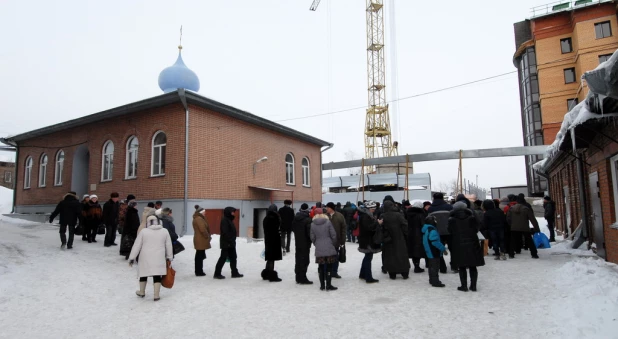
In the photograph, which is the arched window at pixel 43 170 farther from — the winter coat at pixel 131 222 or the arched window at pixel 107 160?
the winter coat at pixel 131 222

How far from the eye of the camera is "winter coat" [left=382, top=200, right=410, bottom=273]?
306 inches

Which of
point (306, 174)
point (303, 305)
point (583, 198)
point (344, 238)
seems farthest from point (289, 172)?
point (303, 305)

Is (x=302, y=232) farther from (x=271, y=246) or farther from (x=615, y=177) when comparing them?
(x=615, y=177)

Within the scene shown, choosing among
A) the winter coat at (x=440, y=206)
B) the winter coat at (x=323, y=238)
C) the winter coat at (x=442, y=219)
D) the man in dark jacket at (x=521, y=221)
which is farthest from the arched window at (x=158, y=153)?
the man in dark jacket at (x=521, y=221)

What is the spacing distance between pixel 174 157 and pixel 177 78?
6.53m

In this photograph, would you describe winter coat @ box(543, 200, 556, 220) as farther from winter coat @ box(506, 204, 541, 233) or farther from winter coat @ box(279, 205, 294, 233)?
winter coat @ box(279, 205, 294, 233)

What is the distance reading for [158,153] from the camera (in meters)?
16.2

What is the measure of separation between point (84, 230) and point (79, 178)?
29.8ft

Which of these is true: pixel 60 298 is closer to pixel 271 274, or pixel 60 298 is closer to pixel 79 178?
pixel 271 274

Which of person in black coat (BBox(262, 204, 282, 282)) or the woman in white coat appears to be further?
person in black coat (BBox(262, 204, 282, 282))

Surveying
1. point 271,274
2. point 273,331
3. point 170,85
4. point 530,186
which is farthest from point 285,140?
point 530,186

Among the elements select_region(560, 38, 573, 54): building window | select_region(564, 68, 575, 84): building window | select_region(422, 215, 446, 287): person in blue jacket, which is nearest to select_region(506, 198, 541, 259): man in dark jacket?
select_region(422, 215, 446, 287): person in blue jacket

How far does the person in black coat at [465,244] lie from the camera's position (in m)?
6.58

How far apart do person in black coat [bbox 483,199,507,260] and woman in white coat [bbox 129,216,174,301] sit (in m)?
8.30
